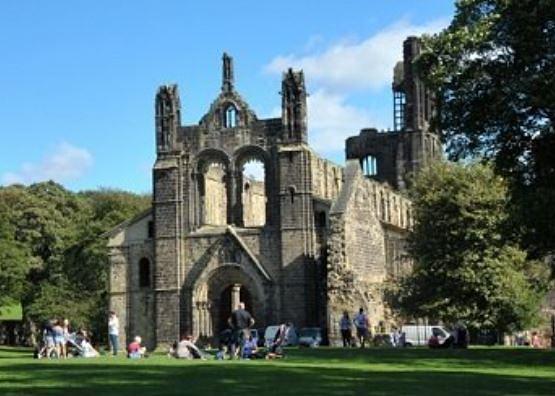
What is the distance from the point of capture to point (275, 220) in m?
61.1

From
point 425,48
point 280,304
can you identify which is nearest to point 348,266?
point 280,304

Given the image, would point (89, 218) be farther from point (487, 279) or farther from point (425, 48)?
point (425, 48)

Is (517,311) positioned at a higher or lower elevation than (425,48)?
lower

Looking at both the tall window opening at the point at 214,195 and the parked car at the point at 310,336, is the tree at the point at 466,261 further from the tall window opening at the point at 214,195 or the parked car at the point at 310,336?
the tall window opening at the point at 214,195

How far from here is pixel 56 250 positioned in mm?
88312

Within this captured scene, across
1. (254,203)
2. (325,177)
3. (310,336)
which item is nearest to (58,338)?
(310,336)

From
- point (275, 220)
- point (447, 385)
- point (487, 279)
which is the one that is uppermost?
point (275, 220)

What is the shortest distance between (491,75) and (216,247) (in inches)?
1280

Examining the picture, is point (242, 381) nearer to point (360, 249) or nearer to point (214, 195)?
point (360, 249)

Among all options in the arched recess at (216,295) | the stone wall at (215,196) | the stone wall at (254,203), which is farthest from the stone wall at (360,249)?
the stone wall at (215,196)

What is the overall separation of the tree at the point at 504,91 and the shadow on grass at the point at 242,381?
8.49m

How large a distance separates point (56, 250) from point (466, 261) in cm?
4495

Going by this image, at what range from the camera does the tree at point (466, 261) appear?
2103 inches

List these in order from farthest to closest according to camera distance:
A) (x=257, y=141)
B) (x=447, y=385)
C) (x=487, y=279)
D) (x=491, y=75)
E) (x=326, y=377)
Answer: (x=257, y=141)
(x=487, y=279)
(x=491, y=75)
(x=326, y=377)
(x=447, y=385)
